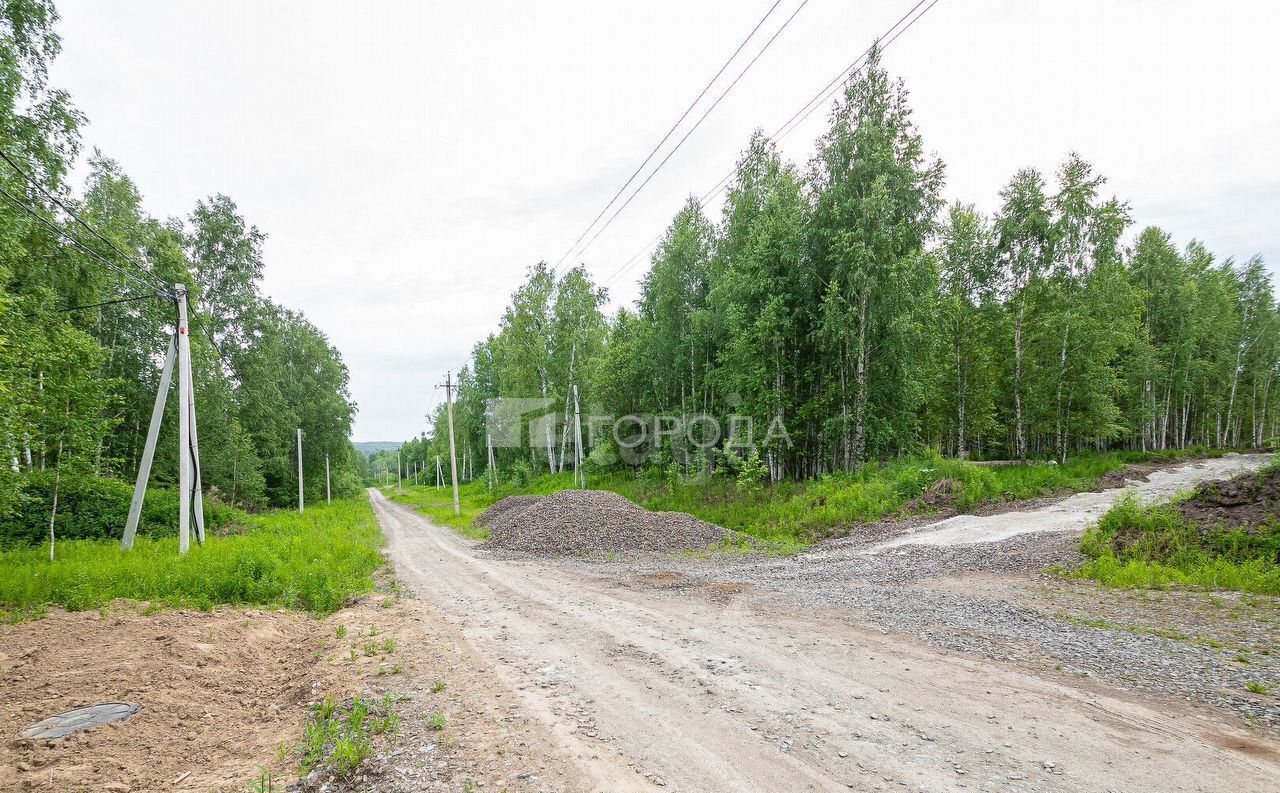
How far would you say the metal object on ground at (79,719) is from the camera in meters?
3.95

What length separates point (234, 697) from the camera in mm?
4969

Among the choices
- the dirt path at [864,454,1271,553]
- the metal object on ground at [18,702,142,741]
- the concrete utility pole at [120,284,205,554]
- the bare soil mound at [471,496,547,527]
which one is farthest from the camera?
the bare soil mound at [471,496,547,527]

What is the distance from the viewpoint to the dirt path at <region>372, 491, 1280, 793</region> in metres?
3.27

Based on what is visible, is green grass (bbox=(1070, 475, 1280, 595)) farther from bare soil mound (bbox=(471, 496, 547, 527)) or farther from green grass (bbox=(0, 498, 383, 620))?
bare soil mound (bbox=(471, 496, 547, 527))

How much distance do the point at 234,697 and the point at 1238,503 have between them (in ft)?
50.9

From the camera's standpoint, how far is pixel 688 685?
191 inches

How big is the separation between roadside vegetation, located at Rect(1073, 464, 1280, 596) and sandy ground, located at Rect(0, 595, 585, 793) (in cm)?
976

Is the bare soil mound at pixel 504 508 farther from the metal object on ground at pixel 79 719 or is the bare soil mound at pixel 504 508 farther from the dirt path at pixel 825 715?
the metal object on ground at pixel 79 719

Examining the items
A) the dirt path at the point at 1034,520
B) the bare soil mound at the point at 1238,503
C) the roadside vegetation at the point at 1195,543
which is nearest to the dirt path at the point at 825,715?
the roadside vegetation at the point at 1195,543

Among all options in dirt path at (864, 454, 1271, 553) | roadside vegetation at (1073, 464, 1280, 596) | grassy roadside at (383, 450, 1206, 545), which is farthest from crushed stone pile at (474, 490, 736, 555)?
roadside vegetation at (1073, 464, 1280, 596)

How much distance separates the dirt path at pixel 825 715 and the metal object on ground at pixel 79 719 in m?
3.09

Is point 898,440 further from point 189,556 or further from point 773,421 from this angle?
point 189,556

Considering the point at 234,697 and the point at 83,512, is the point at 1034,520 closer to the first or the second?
the point at 234,697

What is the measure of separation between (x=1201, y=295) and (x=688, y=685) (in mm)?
42167
